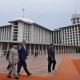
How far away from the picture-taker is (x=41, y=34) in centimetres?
10044

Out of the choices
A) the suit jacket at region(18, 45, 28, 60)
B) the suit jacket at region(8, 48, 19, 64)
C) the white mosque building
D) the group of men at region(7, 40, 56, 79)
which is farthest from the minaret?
the suit jacket at region(8, 48, 19, 64)

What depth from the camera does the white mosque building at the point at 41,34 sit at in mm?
86312

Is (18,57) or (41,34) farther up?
(41,34)

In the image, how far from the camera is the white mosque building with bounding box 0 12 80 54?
3398 inches

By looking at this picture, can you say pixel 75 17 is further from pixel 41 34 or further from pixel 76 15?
pixel 41 34

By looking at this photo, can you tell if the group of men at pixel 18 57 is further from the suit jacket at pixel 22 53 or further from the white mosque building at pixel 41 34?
the white mosque building at pixel 41 34

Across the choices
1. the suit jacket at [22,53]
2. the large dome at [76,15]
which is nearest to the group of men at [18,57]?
the suit jacket at [22,53]

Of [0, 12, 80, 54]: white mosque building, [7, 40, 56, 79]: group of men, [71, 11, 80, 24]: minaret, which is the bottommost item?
[7, 40, 56, 79]: group of men

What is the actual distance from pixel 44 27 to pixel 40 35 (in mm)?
3883

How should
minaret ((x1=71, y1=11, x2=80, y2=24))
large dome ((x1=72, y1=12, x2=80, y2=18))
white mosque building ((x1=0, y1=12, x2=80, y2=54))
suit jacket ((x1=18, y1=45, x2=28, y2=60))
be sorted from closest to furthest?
suit jacket ((x1=18, y1=45, x2=28, y2=60)) → white mosque building ((x1=0, y1=12, x2=80, y2=54)) → minaret ((x1=71, y1=11, x2=80, y2=24)) → large dome ((x1=72, y1=12, x2=80, y2=18))

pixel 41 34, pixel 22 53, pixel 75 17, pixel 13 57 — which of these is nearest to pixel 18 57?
pixel 13 57

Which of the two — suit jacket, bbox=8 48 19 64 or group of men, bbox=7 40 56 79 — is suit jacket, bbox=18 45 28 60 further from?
suit jacket, bbox=8 48 19 64

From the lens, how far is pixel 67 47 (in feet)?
287

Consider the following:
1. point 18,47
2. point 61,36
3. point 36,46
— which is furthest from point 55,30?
point 18,47
